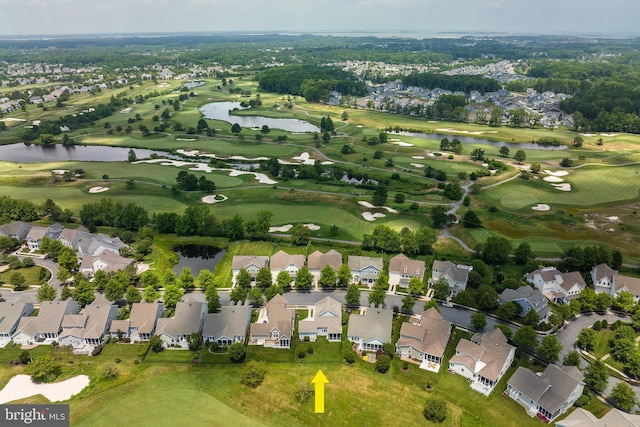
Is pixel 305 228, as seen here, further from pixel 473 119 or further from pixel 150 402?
pixel 473 119

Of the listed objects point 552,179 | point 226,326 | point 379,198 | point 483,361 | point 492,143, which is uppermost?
point 492,143

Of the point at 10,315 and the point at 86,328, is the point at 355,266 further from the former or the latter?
the point at 10,315

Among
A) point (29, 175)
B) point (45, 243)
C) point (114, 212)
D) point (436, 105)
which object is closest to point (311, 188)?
point (114, 212)

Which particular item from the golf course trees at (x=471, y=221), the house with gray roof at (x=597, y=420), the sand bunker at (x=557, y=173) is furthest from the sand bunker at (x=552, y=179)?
the house with gray roof at (x=597, y=420)

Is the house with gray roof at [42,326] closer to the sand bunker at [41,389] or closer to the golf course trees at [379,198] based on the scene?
the sand bunker at [41,389]

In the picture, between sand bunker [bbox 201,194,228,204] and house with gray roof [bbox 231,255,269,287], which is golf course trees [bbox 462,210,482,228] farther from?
sand bunker [bbox 201,194,228,204]

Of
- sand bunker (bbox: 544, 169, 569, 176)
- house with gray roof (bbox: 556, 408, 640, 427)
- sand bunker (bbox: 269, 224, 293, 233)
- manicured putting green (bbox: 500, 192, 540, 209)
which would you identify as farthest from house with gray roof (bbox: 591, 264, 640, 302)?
sand bunker (bbox: 544, 169, 569, 176)
